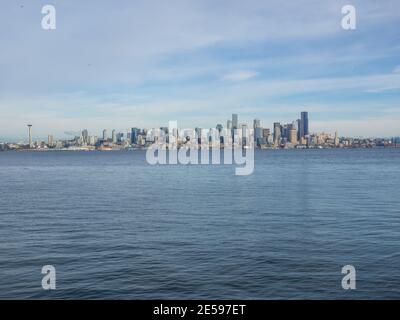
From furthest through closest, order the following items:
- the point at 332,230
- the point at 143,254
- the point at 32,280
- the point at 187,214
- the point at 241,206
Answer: the point at 241,206 < the point at 187,214 < the point at 332,230 < the point at 143,254 < the point at 32,280

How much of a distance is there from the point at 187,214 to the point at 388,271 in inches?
959

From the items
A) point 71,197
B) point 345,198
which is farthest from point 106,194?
point 345,198

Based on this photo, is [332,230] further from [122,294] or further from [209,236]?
[122,294]

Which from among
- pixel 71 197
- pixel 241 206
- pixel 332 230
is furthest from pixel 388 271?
pixel 71 197

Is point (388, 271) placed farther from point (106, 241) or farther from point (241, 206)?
point (241, 206)

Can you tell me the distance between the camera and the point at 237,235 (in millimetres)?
34031

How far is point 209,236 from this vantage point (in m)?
33.9

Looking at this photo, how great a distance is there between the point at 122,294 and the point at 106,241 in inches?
464

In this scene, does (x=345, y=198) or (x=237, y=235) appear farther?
(x=345, y=198)

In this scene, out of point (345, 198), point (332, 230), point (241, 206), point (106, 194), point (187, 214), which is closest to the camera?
point (332, 230)

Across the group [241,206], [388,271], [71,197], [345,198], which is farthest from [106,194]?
[388,271]

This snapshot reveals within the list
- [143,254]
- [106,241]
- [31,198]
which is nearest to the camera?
[143,254]

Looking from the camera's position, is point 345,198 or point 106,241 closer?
point 106,241

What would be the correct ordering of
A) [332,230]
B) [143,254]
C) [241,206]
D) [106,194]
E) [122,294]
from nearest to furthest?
[122,294], [143,254], [332,230], [241,206], [106,194]
